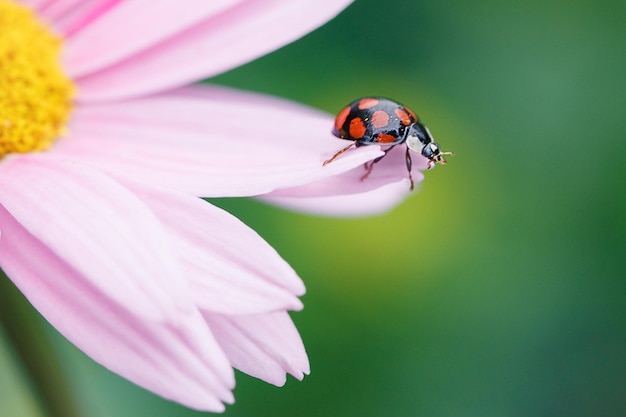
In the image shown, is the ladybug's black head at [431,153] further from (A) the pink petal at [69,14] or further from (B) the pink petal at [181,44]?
(A) the pink petal at [69,14]

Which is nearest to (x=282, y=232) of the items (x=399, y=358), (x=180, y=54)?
(x=399, y=358)

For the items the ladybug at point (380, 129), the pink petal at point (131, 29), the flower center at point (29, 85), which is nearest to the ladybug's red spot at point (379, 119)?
the ladybug at point (380, 129)

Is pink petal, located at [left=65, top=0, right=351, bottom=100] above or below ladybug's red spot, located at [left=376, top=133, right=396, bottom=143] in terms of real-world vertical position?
above

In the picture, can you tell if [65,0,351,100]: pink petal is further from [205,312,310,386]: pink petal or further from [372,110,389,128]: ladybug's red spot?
[205,312,310,386]: pink petal

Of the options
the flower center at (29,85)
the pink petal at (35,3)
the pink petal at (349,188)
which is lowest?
the pink petal at (349,188)

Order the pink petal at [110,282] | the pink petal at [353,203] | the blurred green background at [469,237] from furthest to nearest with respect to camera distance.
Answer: the blurred green background at [469,237] < the pink petal at [353,203] < the pink petal at [110,282]

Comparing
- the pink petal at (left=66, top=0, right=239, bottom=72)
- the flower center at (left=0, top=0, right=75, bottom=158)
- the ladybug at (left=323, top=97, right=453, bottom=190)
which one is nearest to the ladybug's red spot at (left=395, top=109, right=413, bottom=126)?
the ladybug at (left=323, top=97, right=453, bottom=190)
